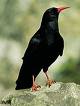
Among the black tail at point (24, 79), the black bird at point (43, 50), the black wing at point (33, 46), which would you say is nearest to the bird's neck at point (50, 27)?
the black bird at point (43, 50)

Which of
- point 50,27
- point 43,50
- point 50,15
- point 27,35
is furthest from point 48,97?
point 27,35

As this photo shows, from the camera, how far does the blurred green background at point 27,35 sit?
1006 inches

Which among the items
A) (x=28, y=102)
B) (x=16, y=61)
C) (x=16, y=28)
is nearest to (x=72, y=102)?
(x=28, y=102)

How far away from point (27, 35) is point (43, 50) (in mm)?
14567

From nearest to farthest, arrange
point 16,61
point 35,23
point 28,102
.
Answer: point 28,102
point 16,61
point 35,23

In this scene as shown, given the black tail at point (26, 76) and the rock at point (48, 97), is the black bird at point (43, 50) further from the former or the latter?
the rock at point (48, 97)

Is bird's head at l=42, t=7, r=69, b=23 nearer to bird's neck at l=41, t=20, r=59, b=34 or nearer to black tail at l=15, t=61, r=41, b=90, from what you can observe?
bird's neck at l=41, t=20, r=59, b=34

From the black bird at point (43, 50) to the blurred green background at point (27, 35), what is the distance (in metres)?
10.6

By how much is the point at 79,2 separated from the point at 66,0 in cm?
61

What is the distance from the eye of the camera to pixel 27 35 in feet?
89.8

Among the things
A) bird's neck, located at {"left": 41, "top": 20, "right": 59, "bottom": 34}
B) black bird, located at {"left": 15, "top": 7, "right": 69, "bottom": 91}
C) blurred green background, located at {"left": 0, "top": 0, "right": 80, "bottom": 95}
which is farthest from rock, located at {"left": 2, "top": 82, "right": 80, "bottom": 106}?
blurred green background, located at {"left": 0, "top": 0, "right": 80, "bottom": 95}

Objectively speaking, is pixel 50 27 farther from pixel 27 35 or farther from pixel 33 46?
pixel 27 35

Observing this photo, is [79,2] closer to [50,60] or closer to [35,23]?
[35,23]

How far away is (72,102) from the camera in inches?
475
